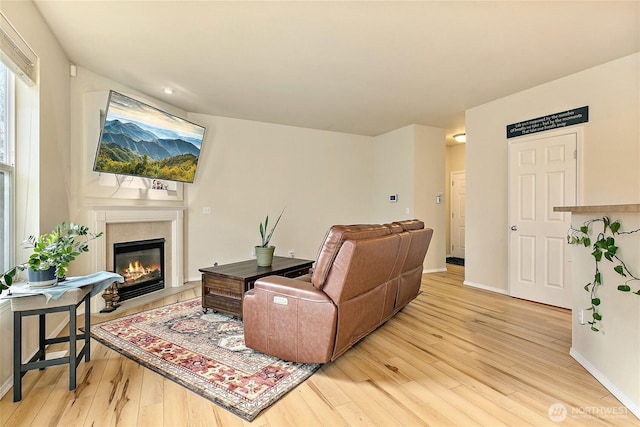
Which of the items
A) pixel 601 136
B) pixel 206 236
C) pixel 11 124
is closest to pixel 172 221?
pixel 206 236

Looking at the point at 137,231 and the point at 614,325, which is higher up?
the point at 137,231

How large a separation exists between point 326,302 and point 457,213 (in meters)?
6.04

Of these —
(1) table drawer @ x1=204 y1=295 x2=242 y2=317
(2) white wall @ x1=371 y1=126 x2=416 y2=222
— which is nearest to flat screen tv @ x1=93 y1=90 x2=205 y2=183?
(1) table drawer @ x1=204 y1=295 x2=242 y2=317

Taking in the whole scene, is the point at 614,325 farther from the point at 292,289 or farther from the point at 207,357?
the point at 207,357

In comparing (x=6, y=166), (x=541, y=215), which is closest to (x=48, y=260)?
(x=6, y=166)

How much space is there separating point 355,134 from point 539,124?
3250 mm

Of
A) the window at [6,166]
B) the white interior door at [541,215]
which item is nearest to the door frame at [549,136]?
the white interior door at [541,215]

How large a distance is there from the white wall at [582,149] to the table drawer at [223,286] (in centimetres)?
346

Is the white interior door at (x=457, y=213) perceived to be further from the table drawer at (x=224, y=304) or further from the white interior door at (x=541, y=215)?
the table drawer at (x=224, y=304)

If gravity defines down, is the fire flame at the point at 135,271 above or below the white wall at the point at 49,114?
below

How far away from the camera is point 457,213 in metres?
7.20

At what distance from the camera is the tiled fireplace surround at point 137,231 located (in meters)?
3.49

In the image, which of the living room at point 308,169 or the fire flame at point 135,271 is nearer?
the living room at point 308,169

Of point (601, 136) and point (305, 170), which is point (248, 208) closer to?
point (305, 170)
